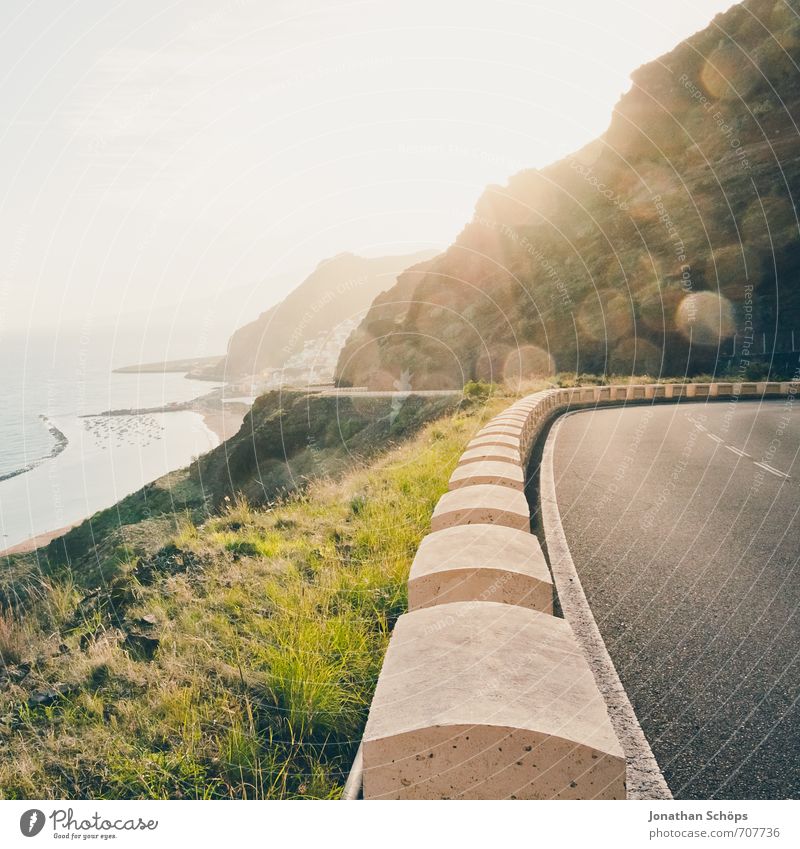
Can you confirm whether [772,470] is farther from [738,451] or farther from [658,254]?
[658,254]

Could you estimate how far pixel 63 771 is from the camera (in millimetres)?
3113

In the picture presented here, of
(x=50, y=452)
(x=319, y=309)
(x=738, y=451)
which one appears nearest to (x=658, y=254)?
(x=319, y=309)

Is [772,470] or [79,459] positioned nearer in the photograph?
[772,470]

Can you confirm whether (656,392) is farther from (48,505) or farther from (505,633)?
(48,505)

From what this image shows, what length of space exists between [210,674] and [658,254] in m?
61.7

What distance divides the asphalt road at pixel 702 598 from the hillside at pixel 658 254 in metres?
33.6

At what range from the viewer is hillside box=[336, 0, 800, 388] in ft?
166

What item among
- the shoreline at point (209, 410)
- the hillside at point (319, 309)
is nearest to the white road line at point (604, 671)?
the hillside at point (319, 309)

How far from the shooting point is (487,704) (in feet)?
7.48

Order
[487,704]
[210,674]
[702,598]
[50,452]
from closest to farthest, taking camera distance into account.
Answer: [487,704]
[210,674]
[702,598]
[50,452]
